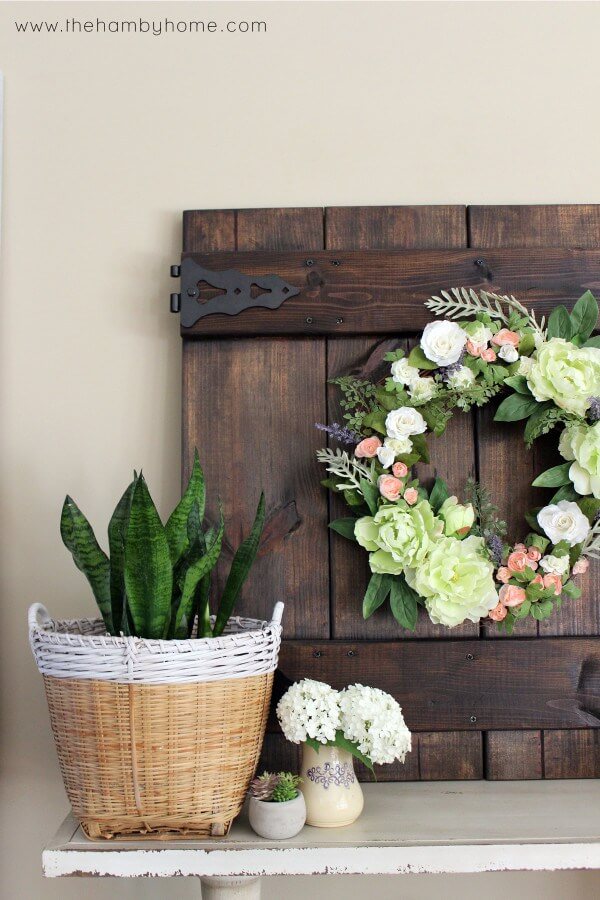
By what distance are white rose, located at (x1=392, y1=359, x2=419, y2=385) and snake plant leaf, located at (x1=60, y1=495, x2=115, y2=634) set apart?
47 centimetres

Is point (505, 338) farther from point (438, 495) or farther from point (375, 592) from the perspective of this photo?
point (375, 592)

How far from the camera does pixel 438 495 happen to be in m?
1.19

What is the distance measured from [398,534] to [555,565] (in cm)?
22

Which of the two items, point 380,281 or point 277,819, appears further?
point 380,281

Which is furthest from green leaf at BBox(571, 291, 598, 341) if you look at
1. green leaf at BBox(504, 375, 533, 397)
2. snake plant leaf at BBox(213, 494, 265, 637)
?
snake plant leaf at BBox(213, 494, 265, 637)

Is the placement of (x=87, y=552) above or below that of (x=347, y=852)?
above

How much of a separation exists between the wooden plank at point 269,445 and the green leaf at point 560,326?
33 centimetres

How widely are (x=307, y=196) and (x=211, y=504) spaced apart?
503 millimetres

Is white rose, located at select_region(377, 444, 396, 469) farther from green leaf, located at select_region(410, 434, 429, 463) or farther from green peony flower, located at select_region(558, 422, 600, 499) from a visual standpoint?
green peony flower, located at select_region(558, 422, 600, 499)

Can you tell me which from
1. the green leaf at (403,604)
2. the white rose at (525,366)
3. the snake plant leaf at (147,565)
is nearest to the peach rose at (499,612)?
the green leaf at (403,604)

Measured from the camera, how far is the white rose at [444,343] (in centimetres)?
116

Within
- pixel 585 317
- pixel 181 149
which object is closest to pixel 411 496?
pixel 585 317

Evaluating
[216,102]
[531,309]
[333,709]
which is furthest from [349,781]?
[216,102]

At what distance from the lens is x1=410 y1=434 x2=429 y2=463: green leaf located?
1182mm
